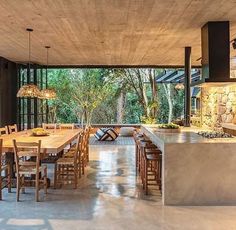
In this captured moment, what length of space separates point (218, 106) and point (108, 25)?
14.2 ft

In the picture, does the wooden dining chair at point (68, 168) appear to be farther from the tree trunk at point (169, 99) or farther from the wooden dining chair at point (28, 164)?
the tree trunk at point (169, 99)

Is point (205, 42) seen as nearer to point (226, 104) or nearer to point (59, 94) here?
point (226, 104)

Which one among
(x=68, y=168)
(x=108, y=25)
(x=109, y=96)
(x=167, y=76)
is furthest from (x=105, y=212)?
(x=109, y=96)

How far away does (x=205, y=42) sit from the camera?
5.69 m

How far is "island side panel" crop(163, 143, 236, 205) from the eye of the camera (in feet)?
14.9

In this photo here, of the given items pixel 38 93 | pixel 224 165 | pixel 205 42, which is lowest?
pixel 224 165

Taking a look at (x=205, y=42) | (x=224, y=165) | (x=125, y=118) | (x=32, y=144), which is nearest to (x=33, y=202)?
(x=32, y=144)

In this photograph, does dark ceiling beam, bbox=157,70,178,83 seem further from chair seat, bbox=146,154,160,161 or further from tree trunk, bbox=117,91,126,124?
chair seat, bbox=146,154,160,161

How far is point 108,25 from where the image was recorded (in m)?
5.65

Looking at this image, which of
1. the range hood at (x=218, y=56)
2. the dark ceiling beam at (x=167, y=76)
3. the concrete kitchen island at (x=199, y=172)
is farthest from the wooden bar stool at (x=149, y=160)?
the dark ceiling beam at (x=167, y=76)

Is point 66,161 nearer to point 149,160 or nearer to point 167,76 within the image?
point 149,160

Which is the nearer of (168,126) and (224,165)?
(224,165)

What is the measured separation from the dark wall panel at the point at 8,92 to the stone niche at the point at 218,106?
572cm

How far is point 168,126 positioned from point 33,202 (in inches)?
108
